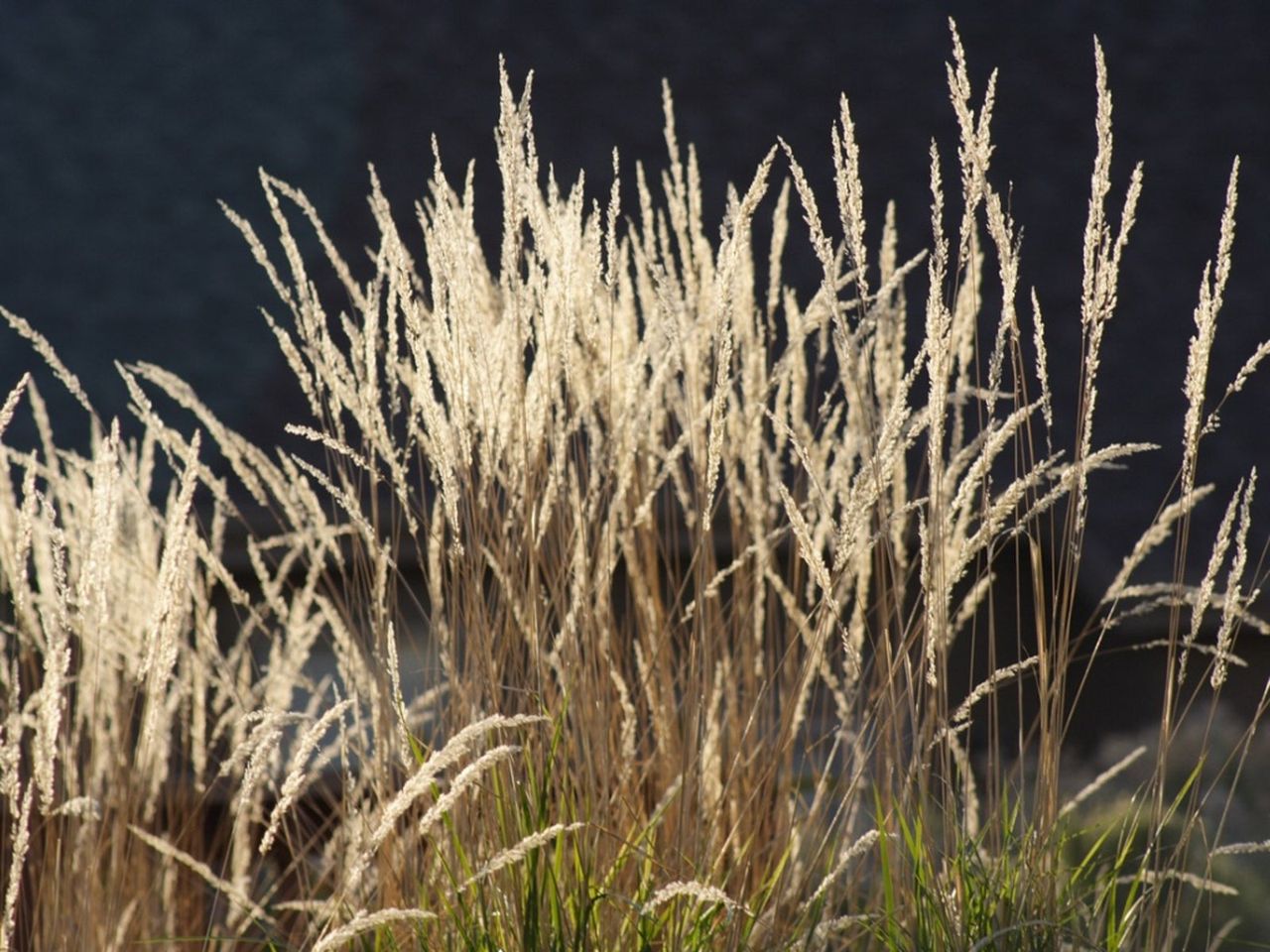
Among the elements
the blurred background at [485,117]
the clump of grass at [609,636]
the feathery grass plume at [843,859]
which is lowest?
the feathery grass plume at [843,859]

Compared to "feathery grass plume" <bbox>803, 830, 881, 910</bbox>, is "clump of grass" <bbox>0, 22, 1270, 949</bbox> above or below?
above

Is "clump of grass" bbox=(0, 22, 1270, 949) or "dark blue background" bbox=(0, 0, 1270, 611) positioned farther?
"dark blue background" bbox=(0, 0, 1270, 611)

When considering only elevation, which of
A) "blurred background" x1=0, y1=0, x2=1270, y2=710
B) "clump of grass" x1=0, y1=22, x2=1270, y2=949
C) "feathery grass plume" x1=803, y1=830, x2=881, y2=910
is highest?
"blurred background" x1=0, y1=0, x2=1270, y2=710

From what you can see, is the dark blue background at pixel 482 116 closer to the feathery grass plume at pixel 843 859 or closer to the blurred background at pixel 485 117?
the blurred background at pixel 485 117

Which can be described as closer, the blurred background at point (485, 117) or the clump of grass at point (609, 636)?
the clump of grass at point (609, 636)

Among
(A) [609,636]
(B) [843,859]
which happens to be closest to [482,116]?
(A) [609,636]

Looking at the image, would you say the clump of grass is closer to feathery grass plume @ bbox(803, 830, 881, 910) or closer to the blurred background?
feathery grass plume @ bbox(803, 830, 881, 910)

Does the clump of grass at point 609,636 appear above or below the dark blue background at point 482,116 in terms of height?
below

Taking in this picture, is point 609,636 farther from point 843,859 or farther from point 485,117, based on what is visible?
point 485,117

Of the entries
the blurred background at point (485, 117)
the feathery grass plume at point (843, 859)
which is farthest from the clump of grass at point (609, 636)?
the blurred background at point (485, 117)

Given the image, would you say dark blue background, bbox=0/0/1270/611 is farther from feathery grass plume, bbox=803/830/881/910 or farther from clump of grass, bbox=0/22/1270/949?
feathery grass plume, bbox=803/830/881/910

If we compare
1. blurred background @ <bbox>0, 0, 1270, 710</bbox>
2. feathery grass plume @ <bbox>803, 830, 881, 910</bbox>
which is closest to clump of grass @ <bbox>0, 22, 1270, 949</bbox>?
feathery grass plume @ <bbox>803, 830, 881, 910</bbox>

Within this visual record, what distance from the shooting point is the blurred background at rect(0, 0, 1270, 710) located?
4.20m

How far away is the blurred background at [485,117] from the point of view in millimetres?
4199
